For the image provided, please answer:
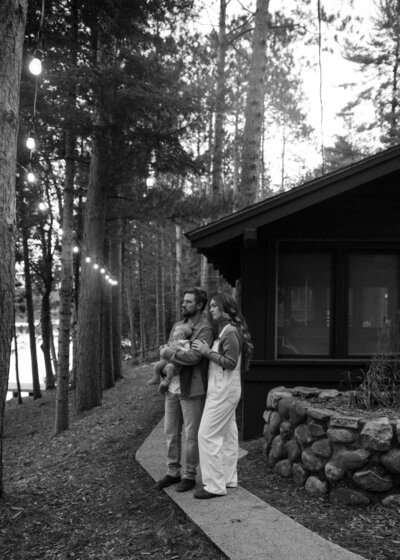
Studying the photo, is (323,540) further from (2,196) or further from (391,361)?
(2,196)

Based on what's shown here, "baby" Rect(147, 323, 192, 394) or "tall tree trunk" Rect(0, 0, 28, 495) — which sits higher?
"tall tree trunk" Rect(0, 0, 28, 495)

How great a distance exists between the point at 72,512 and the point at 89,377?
711 cm

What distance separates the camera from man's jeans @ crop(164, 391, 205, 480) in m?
4.51

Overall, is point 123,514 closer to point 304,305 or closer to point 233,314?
point 233,314

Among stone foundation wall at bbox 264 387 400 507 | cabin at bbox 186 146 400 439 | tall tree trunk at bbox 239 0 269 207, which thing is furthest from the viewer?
tall tree trunk at bbox 239 0 269 207

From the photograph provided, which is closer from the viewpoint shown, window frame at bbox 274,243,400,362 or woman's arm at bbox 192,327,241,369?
woman's arm at bbox 192,327,241,369

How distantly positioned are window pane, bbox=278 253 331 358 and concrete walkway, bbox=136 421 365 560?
8.76 feet

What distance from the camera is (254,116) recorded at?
10328 millimetres

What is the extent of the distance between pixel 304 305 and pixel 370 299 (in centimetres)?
91

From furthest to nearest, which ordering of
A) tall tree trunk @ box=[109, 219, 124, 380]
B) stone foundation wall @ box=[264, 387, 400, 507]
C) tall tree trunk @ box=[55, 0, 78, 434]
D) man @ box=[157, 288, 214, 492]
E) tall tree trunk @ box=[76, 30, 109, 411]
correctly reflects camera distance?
tall tree trunk @ box=[109, 219, 124, 380] → tall tree trunk @ box=[76, 30, 109, 411] → tall tree trunk @ box=[55, 0, 78, 434] → man @ box=[157, 288, 214, 492] → stone foundation wall @ box=[264, 387, 400, 507]

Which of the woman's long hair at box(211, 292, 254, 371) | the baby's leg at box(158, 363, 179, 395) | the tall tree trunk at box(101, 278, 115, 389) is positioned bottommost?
the tall tree trunk at box(101, 278, 115, 389)

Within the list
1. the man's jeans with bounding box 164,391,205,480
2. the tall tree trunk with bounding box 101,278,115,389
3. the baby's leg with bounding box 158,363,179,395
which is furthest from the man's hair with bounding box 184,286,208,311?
the tall tree trunk with bounding box 101,278,115,389

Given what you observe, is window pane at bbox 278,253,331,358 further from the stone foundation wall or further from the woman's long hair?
the woman's long hair

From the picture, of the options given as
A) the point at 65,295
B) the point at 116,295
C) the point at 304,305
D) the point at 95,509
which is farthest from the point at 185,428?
the point at 116,295
